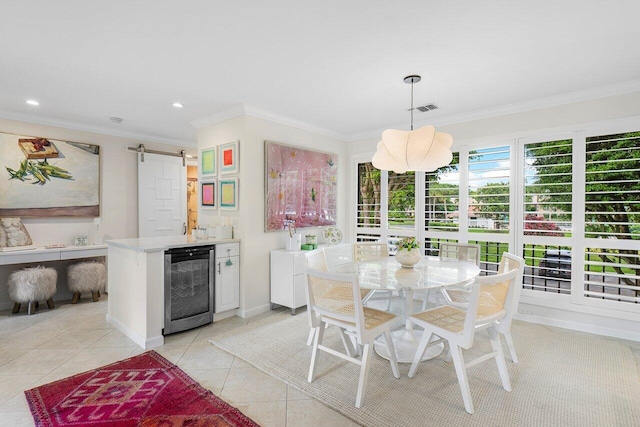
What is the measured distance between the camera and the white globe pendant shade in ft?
9.08

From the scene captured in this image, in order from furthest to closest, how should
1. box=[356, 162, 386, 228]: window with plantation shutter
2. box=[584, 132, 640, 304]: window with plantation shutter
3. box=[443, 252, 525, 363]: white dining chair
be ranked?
box=[356, 162, 386, 228]: window with plantation shutter
box=[584, 132, 640, 304]: window with plantation shutter
box=[443, 252, 525, 363]: white dining chair

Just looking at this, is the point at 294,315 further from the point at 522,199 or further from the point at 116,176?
the point at 116,176

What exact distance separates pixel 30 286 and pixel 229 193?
2.61 meters

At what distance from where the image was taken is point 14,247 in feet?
13.0

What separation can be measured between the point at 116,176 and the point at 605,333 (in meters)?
6.59

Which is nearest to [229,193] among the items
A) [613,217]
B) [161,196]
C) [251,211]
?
[251,211]

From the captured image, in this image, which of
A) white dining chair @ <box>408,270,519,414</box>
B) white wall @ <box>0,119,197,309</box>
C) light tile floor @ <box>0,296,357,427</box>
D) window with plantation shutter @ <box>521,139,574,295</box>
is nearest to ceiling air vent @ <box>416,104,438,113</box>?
window with plantation shutter @ <box>521,139,574,295</box>

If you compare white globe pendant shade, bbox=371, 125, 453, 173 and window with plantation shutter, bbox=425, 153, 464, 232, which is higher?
white globe pendant shade, bbox=371, 125, 453, 173

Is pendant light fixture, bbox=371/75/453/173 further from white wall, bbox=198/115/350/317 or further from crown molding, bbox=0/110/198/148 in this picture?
crown molding, bbox=0/110/198/148

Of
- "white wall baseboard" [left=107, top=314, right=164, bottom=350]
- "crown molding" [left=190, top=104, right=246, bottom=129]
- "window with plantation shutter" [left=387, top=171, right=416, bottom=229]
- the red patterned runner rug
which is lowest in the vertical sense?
the red patterned runner rug

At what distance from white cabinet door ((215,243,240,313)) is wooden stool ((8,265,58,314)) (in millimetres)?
2252

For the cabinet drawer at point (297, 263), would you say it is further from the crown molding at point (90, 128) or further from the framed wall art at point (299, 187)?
the crown molding at point (90, 128)

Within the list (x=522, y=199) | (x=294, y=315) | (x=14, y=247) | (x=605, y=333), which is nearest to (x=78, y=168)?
(x=14, y=247)

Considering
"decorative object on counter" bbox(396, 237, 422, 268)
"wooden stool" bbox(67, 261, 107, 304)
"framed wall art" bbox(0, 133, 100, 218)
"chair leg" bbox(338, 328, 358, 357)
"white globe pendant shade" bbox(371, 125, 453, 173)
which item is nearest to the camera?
"chair leg" bbox(338, 328, 358, 357)
